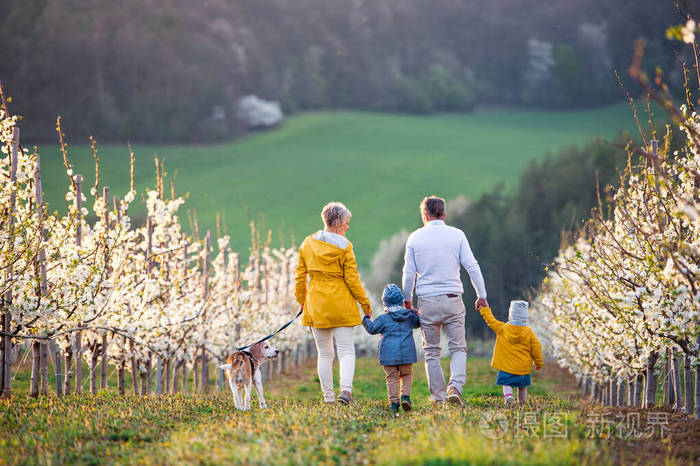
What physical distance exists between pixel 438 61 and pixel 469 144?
25340 mm

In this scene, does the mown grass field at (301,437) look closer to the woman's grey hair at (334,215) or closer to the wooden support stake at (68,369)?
the woman's grey hair at (334,215)

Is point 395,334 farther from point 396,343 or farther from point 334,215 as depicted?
point 334,215

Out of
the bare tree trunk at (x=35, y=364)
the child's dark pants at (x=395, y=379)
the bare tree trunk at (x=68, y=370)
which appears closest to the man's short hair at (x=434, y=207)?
the child's dark pants at (x=395, y=379)

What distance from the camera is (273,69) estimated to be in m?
104

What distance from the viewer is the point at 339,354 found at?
9.13 meters

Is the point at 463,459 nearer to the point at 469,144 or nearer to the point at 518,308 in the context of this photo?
the point at 518,308

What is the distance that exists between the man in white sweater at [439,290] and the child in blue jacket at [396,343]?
250 mm

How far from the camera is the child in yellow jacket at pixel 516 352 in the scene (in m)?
9.87

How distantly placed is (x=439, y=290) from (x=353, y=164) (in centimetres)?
8243

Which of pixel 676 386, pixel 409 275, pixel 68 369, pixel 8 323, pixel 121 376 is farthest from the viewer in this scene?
pixel 121 376

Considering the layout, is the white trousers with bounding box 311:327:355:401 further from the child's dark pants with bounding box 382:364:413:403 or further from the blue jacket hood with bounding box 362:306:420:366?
the child's dark pants with bounding box 382:364:413:403

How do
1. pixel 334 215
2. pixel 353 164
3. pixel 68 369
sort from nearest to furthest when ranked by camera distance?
pixel 334 215, pixel 68 369, pixel 353 164

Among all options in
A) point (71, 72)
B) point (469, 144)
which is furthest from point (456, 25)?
point (71, 72)

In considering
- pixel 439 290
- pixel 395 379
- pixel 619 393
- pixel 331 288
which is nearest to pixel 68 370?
pixel 331 288
